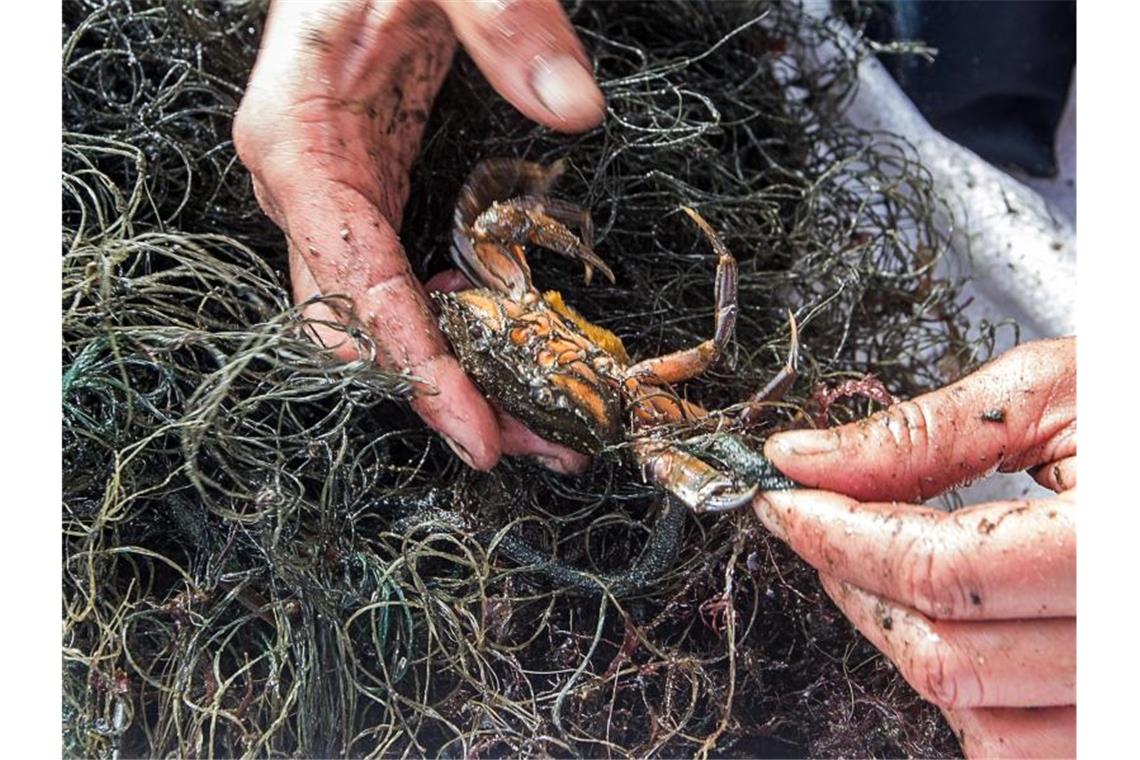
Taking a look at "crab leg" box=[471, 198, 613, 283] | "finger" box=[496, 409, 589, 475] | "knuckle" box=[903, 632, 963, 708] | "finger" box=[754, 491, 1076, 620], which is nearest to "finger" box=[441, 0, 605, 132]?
"crab leg" box=[471, 198, 613, 283]

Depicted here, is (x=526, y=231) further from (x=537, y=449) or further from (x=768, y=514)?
(x=768, y=514)

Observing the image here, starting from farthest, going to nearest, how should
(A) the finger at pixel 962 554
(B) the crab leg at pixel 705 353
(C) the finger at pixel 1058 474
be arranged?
1. (B) the crab leg at pixel 705 353
2. (C) the finger at pixel 1058 474
3. (A) the finger at pixel 962 554

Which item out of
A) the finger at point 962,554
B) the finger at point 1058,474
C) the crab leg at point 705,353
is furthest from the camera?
the crab leg at point 705,353

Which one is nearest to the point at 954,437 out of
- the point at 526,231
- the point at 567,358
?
the point at 567,358

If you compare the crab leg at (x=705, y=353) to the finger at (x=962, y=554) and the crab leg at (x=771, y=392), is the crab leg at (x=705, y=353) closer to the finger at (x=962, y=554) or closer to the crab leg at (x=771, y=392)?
the crab leg at (x=771, y=392)

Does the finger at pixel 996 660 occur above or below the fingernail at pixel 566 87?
below

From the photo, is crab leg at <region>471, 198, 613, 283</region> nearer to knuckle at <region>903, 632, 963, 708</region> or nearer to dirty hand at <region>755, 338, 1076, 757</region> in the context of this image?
dirty hand at <region>755, 338, 1076, 757</region>

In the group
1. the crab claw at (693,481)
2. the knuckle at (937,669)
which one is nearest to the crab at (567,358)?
the crab claw at (693,481)
